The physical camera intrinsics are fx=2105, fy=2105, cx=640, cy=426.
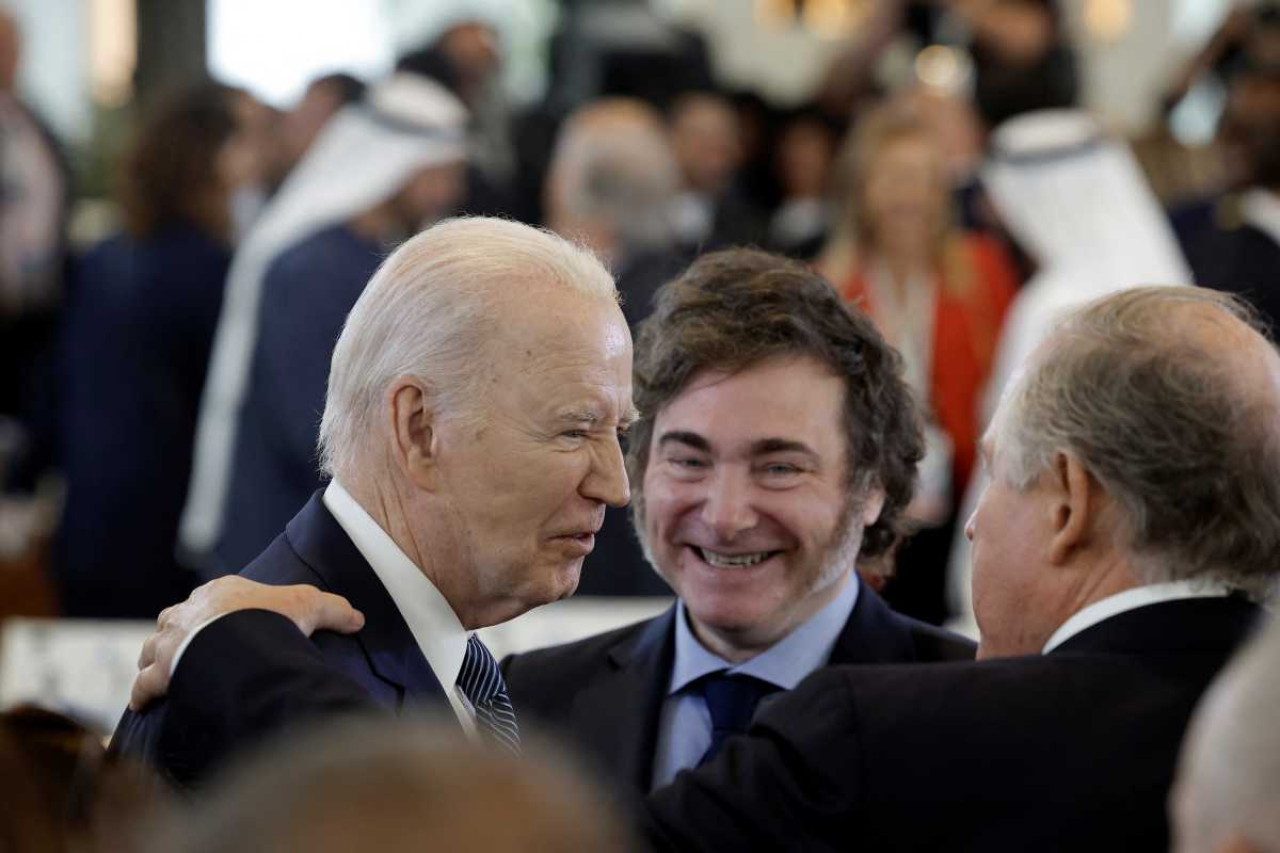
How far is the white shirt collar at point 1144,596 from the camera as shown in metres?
2.62

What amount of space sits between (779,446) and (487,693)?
2.49ft

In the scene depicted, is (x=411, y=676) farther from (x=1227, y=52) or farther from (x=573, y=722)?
(x=1227, y=52)

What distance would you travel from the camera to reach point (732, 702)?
3480 mm

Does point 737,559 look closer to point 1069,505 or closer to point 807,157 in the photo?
point 1069,505

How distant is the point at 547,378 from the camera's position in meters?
2.87

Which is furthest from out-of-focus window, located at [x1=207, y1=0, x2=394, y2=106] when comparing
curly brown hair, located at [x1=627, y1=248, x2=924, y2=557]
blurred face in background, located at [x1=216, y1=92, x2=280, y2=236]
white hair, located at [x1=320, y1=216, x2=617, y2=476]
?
white hair, located at [x1=320, y1=216, x2=617, y2=476]

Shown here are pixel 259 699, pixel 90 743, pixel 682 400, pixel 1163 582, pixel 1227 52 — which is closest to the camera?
pixel 90 743

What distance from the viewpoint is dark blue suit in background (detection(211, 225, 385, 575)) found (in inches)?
245

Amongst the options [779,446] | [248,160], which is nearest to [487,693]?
[779,446]

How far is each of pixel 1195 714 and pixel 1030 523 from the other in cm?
37

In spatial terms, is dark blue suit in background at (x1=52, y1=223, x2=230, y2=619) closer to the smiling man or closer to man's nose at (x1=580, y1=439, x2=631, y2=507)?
the smiling man

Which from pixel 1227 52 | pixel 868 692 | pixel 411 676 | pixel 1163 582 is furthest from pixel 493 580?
pixel 1227 52

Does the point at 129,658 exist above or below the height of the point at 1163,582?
below

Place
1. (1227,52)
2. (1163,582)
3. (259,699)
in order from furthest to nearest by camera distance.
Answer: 1. (1227,52)
2. (1163,582)
3. (259,699)
